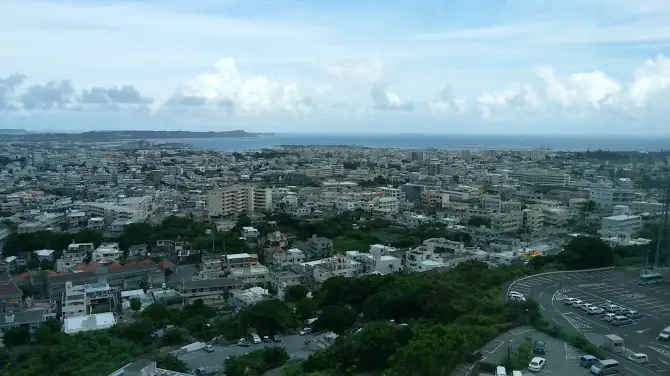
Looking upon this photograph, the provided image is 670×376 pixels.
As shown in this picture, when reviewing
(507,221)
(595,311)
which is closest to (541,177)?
(507,221)

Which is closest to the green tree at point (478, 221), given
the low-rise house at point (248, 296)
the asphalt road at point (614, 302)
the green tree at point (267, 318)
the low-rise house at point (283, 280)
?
the low-rise house at point (283, 280)

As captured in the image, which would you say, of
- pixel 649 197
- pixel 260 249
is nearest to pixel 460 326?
pixel 260 249

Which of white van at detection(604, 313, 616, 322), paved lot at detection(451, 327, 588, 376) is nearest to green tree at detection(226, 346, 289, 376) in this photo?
paved lot at detection(451, 327, 588, 376)

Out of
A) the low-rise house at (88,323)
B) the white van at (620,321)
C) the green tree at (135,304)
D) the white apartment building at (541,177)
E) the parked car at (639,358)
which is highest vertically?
Result: the white apartment building at (541,177)

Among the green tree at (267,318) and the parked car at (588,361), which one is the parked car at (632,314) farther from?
the green tree at (267,318)

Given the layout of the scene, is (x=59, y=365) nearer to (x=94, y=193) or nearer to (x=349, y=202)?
(x=349, y=202)

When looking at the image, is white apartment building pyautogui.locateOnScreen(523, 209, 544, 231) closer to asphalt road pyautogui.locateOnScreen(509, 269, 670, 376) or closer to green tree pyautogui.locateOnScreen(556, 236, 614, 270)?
green tree pyautogui.locateOnScreen(556, 236, 614, 270)
